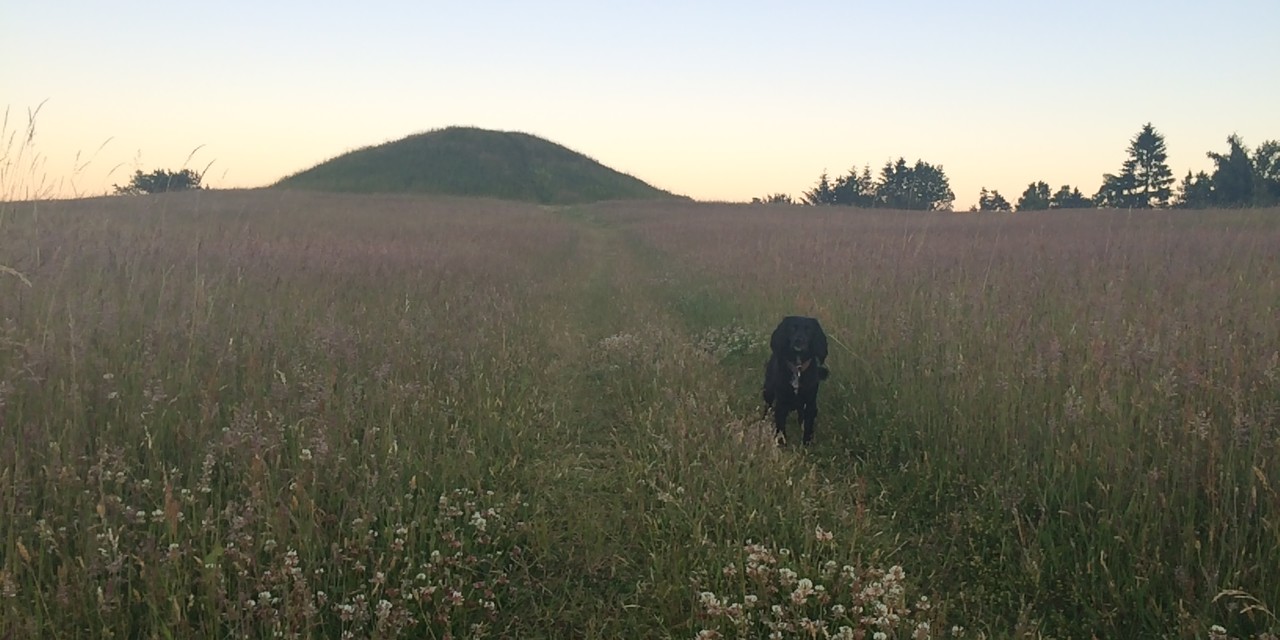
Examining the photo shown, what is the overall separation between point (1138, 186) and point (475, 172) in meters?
68.8

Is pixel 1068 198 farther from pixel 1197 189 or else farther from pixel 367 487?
pixel 367 487

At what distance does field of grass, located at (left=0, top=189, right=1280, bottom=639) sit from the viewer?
7.51ft

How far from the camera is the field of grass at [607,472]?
90.1 inches

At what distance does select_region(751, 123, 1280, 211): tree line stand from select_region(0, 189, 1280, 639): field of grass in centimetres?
2843

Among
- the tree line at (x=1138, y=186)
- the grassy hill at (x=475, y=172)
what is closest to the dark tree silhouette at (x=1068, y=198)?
the tree line at (x=1138, y=186)

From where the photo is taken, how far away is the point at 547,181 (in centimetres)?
5672

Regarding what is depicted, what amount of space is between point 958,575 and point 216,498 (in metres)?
3.00

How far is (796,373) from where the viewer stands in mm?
4570

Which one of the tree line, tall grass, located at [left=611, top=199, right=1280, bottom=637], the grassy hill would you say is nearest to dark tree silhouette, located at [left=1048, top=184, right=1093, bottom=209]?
the tree line

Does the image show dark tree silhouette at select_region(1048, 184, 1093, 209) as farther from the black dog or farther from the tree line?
the black dog

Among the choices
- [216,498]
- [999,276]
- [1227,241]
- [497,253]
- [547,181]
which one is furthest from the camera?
[547,181]

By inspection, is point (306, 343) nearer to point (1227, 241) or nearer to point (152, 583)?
point (152, 583)

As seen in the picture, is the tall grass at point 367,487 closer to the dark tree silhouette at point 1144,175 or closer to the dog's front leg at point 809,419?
the dog's front leg at point 809,419

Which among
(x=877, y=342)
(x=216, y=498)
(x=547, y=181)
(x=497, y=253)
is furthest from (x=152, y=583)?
(x=547, y=181)
